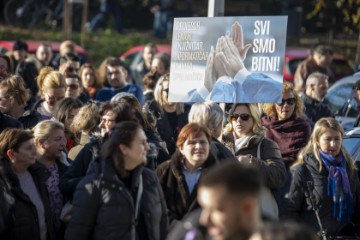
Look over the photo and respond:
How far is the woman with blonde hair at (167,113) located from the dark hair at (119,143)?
14.1ft

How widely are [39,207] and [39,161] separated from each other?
0.58 m

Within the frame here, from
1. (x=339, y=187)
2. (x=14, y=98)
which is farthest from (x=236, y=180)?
(x=14, y=98)

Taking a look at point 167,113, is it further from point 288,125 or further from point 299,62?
point 299,62

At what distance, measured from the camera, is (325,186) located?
30.2 feet

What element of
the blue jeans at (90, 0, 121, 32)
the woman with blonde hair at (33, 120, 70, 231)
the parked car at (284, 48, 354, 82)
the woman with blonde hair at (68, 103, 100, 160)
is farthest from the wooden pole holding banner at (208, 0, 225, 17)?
the blue jeans at (90, 0, 121, 32)

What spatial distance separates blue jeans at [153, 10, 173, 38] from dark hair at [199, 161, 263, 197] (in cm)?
2451

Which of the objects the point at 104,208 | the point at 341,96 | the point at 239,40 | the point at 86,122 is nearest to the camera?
the point at 104,208

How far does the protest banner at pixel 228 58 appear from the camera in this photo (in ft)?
33.0

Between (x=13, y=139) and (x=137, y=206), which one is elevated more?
(x=13, y=139)

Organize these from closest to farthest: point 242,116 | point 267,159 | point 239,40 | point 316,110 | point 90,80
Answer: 1. point 267,159
2. point 242,116
3. point 239,40
4. point 316,110
5. point 90,80

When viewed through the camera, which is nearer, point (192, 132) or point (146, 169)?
point (146, 169)

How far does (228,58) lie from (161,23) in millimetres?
19349

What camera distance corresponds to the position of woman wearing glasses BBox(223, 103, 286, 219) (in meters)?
8.80

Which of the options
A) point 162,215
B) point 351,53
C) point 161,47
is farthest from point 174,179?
point 351,53
